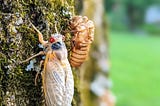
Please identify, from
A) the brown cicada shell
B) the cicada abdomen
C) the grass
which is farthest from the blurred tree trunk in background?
the grass

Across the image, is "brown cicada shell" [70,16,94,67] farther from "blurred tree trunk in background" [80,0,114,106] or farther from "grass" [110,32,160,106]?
"grass" [110,32,160,106]

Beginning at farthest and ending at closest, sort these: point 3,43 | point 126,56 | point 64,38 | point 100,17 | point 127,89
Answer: point 126,56 < point 127,89 < point 100,17 < point 64,38 < point 3,43

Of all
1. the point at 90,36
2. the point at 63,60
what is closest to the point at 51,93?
the point at 63,60

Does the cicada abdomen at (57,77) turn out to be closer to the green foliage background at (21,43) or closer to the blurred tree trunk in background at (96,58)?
the green foliage background at (21,43)

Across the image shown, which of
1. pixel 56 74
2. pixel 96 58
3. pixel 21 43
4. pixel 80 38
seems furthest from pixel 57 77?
pixel 96 58

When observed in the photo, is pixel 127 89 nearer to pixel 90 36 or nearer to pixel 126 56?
pixel 126 56

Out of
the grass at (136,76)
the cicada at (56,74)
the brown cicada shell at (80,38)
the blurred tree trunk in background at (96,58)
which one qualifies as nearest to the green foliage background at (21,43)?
the cicada at (56,74)
